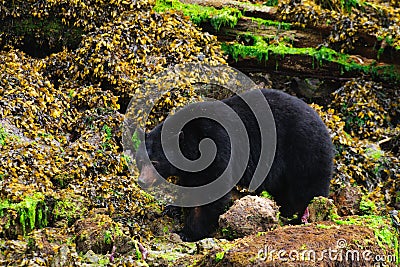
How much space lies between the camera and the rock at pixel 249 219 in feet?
15.8

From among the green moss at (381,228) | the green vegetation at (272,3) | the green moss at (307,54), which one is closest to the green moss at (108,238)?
the green moss at (381,228)

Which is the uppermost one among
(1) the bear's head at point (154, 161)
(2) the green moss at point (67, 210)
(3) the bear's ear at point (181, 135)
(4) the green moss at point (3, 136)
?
(4) the green moss at point (3, 136)

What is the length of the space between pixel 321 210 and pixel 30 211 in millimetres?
2553

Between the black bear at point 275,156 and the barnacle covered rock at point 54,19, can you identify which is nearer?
the black bear at point 275,156

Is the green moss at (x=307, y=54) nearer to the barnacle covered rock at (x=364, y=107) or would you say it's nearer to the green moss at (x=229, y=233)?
the barnacle covered rock at (x=364, y=107)

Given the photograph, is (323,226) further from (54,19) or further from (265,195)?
(54,19)

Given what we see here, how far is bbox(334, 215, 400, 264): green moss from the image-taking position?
14.5 ft

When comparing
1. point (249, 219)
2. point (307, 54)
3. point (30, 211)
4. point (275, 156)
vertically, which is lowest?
point (249, 219)

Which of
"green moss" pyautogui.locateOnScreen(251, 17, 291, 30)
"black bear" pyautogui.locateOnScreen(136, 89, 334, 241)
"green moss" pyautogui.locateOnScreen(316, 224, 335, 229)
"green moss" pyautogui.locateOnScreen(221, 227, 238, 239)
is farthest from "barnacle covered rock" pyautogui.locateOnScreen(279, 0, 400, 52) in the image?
"green moss" pyautogui.locateOnScreen(316, 224, 335, 229)

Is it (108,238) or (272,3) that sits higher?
(272,3)

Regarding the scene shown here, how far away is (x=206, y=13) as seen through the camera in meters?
8.28

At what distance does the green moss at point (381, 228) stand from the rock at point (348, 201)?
2.55 feet

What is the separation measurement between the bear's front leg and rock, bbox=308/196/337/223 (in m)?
0.93

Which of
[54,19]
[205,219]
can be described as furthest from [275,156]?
[54,19]
